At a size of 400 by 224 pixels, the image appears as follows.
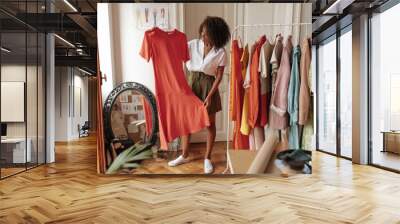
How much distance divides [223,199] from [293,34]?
8.66ft

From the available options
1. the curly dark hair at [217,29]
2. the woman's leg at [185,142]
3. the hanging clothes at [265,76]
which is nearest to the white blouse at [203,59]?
the curly dark hair at [217,29]

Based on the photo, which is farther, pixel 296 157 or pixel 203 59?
pixel 296 157

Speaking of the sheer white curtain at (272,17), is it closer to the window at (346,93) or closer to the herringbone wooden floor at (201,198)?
the herringbone wooden floor at (201,198)

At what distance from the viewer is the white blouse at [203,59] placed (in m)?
5.32

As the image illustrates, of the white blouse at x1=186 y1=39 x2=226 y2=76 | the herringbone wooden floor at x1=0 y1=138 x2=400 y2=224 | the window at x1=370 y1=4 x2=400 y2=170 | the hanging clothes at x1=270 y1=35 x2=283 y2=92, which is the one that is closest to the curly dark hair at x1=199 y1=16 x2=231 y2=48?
the white blouse at x1=186 y1=39 x2=226 y2=76

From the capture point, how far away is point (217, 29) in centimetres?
538

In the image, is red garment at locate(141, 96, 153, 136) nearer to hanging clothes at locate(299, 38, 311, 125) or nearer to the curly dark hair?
the curly dark hair

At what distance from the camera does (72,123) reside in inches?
585

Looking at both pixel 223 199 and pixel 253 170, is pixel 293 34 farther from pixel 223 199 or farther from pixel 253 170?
pixel 223 199

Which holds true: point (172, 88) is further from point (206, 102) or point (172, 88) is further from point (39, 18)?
point (39, 18)

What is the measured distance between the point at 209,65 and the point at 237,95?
588mm

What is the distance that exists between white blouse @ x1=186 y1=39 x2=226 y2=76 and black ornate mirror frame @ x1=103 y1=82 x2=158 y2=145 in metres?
0.70

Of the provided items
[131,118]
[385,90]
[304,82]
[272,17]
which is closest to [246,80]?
[304,82]

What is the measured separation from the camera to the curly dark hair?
538 centimetres
